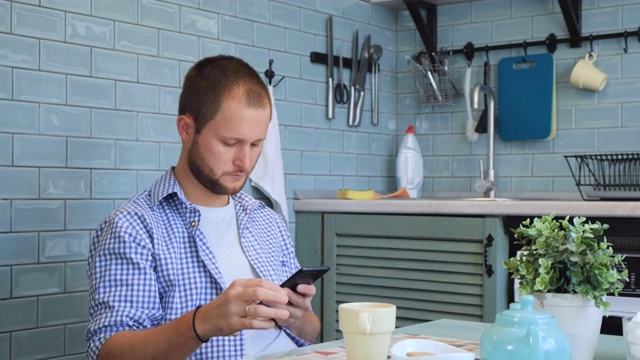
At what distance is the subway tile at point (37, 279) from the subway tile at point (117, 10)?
880 mm

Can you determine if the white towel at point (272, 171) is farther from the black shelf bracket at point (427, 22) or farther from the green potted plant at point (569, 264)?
the green potted plant at point (569, 264)

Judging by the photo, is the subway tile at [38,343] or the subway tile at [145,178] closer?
the subway tile at [38,343]

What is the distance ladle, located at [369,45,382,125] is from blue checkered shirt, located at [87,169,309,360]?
87.2 inches

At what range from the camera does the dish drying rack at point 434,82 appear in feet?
14.3

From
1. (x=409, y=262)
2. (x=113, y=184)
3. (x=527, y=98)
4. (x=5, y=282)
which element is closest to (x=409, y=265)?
(x=409, y=262)

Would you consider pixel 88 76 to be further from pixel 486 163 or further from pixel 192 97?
pixel 486 163

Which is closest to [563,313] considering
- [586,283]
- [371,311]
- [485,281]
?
[586,283]

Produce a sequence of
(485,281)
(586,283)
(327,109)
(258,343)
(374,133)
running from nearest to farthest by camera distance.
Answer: (586,283)
(258,343)
(485,281)
(327,109)
(374,133)

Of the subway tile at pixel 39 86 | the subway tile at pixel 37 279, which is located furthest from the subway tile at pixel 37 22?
the subway tile at pixel 37 279

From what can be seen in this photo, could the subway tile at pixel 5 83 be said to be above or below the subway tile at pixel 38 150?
above

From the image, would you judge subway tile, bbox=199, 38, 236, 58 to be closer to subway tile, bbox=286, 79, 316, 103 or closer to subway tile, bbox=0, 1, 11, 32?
subway tile, bbox=286, 79, 316, 103

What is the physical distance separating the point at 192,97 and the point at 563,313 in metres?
1.04

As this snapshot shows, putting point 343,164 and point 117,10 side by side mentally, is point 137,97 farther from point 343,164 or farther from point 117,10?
point 343,164

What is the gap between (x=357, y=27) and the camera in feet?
14.2
